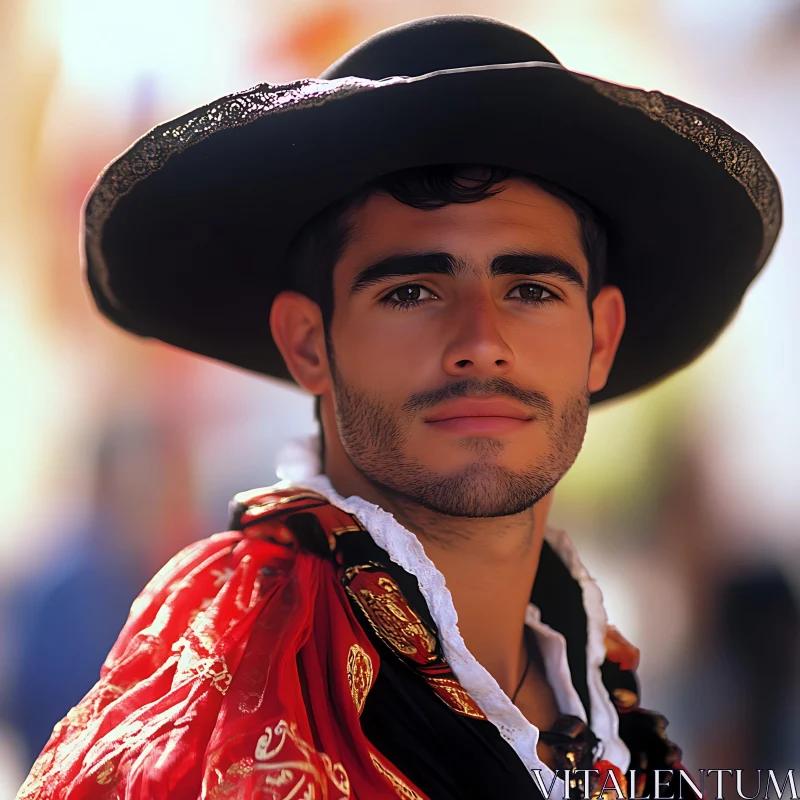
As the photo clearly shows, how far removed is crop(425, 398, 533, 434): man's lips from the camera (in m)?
1.25

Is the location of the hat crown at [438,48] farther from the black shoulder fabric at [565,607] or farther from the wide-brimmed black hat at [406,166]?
the black shoulder fabric at [565,607]

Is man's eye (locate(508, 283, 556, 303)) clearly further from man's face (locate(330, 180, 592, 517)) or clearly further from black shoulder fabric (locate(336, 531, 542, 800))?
black shoulder fabric (locate(336, 531, 542, 800))

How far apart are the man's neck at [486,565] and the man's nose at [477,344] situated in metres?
0.24

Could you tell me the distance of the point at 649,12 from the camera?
5.05ft

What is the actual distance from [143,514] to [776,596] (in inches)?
46.7

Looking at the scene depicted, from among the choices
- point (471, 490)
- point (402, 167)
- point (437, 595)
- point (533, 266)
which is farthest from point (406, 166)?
point (437, 595)

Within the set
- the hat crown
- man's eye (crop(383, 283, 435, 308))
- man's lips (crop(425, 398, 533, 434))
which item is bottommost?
man's lips (crop(425, 398, 533, 434))

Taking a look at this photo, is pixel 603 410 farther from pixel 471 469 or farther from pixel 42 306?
pixel 42 306

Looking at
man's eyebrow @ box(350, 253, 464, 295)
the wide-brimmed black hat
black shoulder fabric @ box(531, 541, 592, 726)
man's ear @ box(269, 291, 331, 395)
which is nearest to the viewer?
the wide-brimmed black hat

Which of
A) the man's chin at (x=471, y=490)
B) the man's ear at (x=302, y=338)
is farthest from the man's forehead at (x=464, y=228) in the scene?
the man's chin at (x=471, y=490)

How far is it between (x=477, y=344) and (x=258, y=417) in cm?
48

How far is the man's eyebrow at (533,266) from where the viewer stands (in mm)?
1269

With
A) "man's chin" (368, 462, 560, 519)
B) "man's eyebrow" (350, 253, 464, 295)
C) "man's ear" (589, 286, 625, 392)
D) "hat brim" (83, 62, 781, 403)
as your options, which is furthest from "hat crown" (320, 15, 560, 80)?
"man's chin" (368, 462, 560, 519)

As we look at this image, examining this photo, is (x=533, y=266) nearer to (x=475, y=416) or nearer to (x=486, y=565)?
(x=475, y=416)
